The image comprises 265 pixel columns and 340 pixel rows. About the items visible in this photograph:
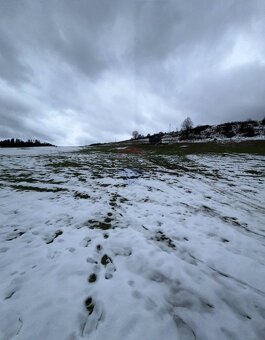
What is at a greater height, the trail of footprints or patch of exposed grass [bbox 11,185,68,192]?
patch of exposed grass [bbox 11,185,68,192]

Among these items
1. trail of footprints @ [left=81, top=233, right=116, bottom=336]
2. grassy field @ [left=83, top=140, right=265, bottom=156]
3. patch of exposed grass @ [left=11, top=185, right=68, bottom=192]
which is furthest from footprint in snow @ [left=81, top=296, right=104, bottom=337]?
grassy field @ [left=83, top=140, right=265, bottom=156]

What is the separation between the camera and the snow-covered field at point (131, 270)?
96.7 inches

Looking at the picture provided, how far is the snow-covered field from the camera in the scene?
246 centimetres

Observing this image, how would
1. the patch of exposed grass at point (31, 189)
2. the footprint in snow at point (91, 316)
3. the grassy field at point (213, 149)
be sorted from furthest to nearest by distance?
the grassy field at point (213, 149), the patch of exposed grass at point (31, 189), the footprint in snow at point (91, 316)

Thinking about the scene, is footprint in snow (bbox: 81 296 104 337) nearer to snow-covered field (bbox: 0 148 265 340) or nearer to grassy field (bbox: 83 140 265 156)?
snow-covered field (bbox: 0 148 265 340)

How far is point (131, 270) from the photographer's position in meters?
3.48

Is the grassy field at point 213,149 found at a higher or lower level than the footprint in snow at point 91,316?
higher

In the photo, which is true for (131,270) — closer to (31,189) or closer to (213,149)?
(31,189)

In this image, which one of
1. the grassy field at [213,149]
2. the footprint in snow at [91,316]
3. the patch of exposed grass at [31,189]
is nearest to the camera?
the footprint in snow at [91,316]

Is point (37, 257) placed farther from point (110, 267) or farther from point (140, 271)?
point (140, 271)

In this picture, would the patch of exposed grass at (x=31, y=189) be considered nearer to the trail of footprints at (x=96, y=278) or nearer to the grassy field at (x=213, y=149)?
the trail of footprints at (x=96, y=278)

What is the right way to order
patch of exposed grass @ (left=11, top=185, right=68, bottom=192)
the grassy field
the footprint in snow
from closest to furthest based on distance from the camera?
the footprint in snow < patch of exposed grass @ (left=11, top=185, right=68, bottom=192) < the grassy field

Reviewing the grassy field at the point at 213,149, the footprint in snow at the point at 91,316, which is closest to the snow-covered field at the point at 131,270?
the footprint in snow at the point at 91,316

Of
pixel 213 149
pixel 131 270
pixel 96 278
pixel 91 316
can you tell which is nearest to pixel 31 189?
pixel 96 278
